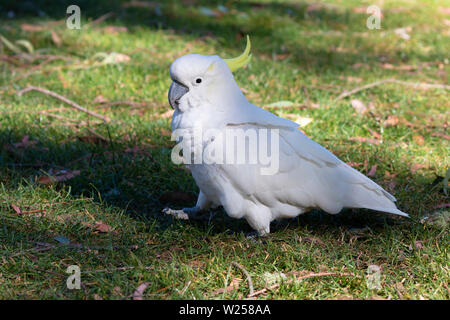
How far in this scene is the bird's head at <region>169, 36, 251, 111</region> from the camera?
199 centimetres

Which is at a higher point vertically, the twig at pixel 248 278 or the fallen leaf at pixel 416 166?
A: the fallen leaf at pixel 416 166

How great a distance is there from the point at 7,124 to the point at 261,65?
206 centimetres

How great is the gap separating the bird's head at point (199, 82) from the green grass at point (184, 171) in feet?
2.01

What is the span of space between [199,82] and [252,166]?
15.9 inches

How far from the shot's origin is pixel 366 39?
5.07 metres

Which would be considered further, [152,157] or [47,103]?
[47,103]

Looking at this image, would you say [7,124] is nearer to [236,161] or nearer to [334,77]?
[236,161]

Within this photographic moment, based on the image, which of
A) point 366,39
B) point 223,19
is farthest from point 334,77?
point 223,19

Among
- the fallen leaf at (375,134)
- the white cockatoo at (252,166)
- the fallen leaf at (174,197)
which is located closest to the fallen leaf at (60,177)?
the fallen leaf at (174,197)

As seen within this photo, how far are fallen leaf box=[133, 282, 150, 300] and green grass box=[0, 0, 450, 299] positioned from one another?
0.06 ft

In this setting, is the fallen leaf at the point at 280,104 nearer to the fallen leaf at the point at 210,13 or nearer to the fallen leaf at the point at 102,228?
the fallen leaf at the point at 102,228

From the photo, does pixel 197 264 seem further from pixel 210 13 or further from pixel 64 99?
pixel 210 13

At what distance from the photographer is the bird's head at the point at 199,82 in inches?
78.2

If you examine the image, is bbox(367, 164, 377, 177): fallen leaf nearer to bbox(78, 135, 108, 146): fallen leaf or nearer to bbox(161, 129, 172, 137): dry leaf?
bbox(161, 129, 172, 137): dry leaf
